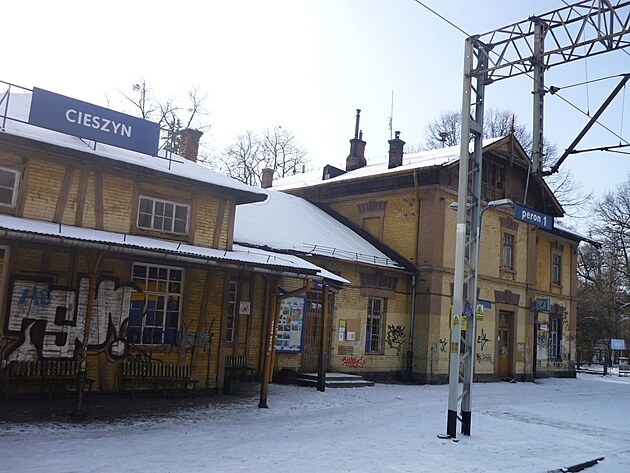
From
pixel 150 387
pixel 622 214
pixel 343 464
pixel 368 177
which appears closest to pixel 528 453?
pixel 343 464

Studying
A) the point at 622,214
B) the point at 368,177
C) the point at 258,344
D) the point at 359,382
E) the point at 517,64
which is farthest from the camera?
the point at 622,214

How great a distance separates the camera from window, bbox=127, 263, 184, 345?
42.2 ft

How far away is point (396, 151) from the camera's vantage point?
2434 centimetres

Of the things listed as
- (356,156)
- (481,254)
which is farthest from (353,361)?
(356,156)

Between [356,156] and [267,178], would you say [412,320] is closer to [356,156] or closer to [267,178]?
[356,156]

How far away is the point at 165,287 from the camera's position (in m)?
13.3

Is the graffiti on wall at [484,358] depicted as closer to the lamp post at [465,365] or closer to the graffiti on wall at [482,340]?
the graffiti on wall at [482,340]

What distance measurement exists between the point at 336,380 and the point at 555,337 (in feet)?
49.7

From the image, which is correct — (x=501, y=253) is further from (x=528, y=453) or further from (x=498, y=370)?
(x=528, y=453)

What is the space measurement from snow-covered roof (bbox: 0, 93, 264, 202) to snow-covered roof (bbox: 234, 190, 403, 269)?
8.25ft

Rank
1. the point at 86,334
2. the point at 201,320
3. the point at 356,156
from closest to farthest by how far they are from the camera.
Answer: the point at 86,334 → the point at 201,320 → the point at 356,156

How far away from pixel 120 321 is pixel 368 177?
12259 millimetres

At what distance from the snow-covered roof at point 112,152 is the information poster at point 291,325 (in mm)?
3836

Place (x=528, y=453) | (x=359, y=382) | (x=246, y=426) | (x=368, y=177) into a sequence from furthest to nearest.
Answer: (x=368, y=177)
(x=359, y=382)
(x=246, y=426)
(x=528, y=453)
